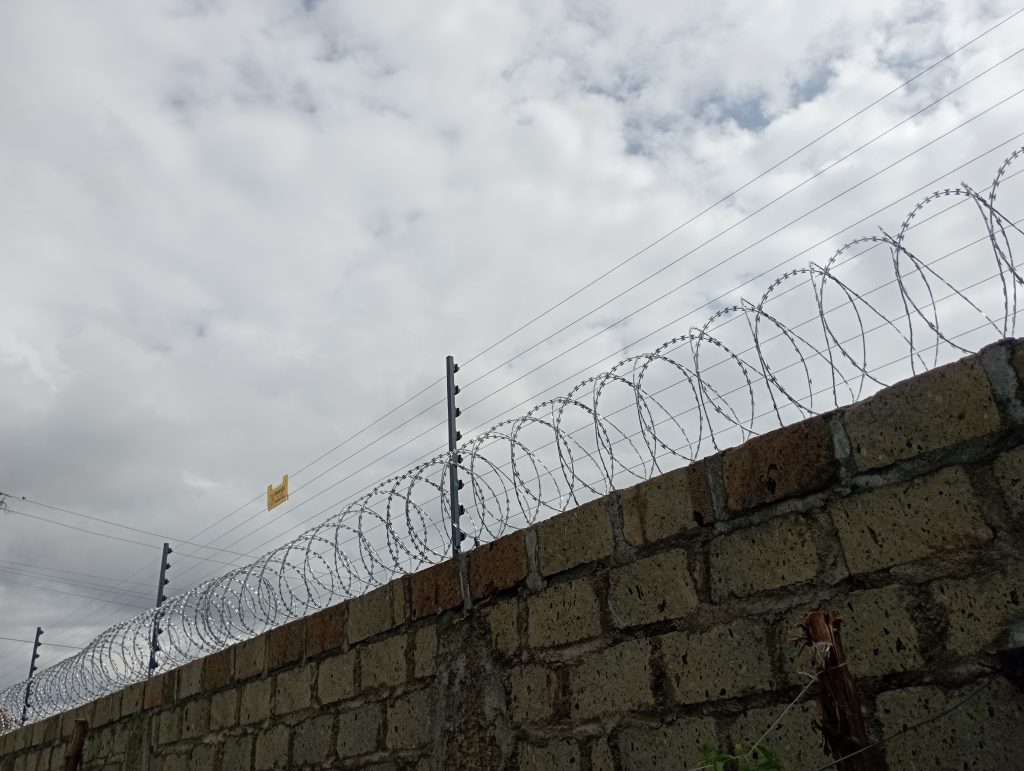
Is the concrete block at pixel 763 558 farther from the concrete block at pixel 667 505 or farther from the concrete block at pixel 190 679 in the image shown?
the concrete block at pixel 190 679

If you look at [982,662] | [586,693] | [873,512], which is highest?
[873,512]

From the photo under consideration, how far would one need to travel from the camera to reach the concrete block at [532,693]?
3.06 metres

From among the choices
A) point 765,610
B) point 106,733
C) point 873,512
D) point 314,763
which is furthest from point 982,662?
point 106,733

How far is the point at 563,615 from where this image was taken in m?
3.12

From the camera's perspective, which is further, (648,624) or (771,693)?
(648,624)

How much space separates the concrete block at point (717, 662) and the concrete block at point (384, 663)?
4.92 ft

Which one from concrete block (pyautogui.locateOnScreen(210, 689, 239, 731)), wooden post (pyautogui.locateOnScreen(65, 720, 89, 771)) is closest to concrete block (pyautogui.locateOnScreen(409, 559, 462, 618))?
concrete block (pyautogui.locateOnScreen(210, 689, 239, 731))

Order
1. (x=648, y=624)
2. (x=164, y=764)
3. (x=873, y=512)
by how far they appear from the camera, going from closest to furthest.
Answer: (x=873, y=512)
(x=648, y=624)
(x=164, y=764)

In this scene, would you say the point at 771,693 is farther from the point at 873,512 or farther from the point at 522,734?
the point at 522,734

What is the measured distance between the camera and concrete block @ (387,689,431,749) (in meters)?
3.56

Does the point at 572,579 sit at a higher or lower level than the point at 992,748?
higher

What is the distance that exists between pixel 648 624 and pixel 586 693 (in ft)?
1.17

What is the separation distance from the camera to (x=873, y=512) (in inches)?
90.9

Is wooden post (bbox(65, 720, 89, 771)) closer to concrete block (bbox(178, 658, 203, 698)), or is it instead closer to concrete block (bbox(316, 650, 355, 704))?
concrete block (bbox(178, 658, 203, 698))
